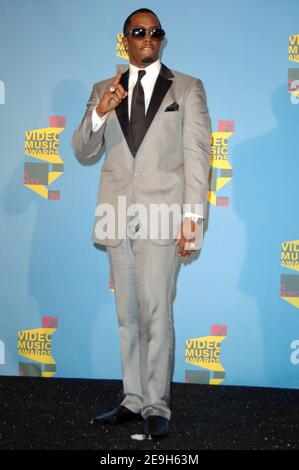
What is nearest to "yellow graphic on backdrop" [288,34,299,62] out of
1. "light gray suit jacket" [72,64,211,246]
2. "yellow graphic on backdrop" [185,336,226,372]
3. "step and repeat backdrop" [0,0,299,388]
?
"step and repeat backdrop" [0,0,299,388]

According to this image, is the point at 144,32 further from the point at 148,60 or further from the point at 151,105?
the point at 151,105

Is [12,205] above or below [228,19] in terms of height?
below

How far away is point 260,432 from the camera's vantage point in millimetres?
2705

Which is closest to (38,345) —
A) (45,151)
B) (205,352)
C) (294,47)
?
(205,352)

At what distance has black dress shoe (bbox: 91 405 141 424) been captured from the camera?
8.88ft

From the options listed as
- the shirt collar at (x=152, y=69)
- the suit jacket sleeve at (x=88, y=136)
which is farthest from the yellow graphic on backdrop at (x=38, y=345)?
the shirt collar at (x=152, y=69)

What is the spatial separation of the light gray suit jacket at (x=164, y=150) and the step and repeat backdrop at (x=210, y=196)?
78 cm

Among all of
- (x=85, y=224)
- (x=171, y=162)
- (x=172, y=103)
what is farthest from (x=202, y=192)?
(x=85, y=224)

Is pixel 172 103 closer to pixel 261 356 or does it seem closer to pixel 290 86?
pixel 290 86

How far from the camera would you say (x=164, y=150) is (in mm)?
2613

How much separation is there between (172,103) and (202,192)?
0.43m

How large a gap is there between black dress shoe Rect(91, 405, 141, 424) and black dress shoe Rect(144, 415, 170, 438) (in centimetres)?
17

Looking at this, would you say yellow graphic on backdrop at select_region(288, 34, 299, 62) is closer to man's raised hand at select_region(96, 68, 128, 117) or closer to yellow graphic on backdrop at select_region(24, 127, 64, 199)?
man's raised hand at select_region(96, 68, 128, 117)
